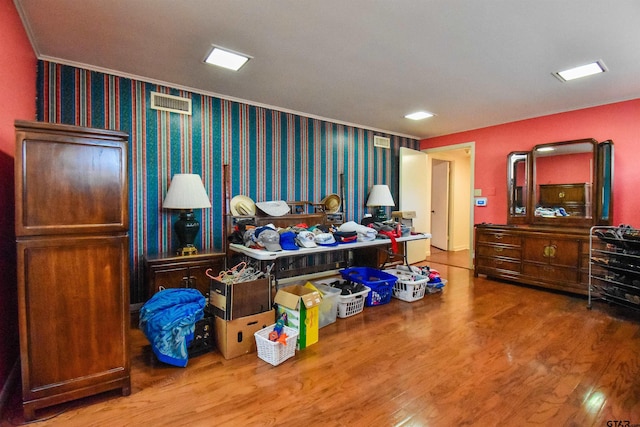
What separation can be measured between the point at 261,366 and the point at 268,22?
2446 mm

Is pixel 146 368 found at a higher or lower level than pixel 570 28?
lower

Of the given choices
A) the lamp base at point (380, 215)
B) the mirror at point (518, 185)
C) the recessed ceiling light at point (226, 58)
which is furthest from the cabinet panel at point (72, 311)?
the mirror at point (518, 185)

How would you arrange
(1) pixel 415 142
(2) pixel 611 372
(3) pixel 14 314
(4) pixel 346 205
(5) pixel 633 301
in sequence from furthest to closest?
(1) pixel 415 142 < (4) pixel 346 205 < (5) pixel 633 301 < (2) pixel 611 372 < (3) pixel 14 314

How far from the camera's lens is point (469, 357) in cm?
233

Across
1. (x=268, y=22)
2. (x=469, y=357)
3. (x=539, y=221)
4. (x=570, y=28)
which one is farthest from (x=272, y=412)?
(x=539, y=221)

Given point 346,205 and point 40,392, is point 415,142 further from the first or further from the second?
point 40,392

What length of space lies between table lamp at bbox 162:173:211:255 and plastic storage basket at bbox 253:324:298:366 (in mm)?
1291

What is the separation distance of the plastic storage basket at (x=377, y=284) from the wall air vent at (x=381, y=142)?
254cm

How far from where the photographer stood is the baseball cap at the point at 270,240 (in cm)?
278

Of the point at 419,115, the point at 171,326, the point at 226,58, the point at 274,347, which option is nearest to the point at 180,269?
the point at 171,326

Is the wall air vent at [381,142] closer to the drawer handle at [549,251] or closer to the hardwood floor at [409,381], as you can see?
the drawer handle at [549,251]

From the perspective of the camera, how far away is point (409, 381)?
6.63 feet

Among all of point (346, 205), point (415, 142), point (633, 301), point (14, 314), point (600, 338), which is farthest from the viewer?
point (415, 142)

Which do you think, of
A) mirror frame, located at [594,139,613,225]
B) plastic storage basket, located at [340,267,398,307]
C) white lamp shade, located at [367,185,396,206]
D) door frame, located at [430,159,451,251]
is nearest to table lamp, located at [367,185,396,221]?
white lamp shade, located at [367,185,396,206]
